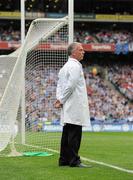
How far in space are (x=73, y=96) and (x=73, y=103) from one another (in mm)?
118

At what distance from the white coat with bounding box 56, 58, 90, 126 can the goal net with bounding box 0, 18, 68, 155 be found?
271 cm

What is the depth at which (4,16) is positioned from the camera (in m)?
52.8

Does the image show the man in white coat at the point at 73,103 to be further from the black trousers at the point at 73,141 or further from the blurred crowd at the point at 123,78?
the blurred crowd at the point at 123,78

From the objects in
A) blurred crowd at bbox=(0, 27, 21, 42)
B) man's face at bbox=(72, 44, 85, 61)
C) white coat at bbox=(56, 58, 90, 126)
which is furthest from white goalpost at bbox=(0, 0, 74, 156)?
blurred crowd at bbox=(0, 27, 21, 42)

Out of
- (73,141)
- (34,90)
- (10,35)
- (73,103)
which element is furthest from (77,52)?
(10,35)

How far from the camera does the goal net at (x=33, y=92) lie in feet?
43.4

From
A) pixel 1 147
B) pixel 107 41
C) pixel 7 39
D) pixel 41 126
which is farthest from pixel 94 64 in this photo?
pixel 1 147

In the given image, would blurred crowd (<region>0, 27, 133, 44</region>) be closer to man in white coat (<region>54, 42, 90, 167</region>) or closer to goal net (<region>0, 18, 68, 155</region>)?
goal net (<region>0, 18, 68, 155</region>)

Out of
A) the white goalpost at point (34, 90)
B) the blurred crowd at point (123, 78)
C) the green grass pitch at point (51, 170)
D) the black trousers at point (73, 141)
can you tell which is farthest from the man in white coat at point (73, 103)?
the blurred crowd at point (123, 78)

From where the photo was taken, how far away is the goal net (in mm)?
13219

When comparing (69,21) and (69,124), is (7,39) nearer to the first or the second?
(69,21)

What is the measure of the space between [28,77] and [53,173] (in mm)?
6441

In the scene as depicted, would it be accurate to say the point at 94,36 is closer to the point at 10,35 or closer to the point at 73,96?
the point at 10,35

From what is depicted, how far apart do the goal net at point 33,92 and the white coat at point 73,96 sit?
2709 mm
